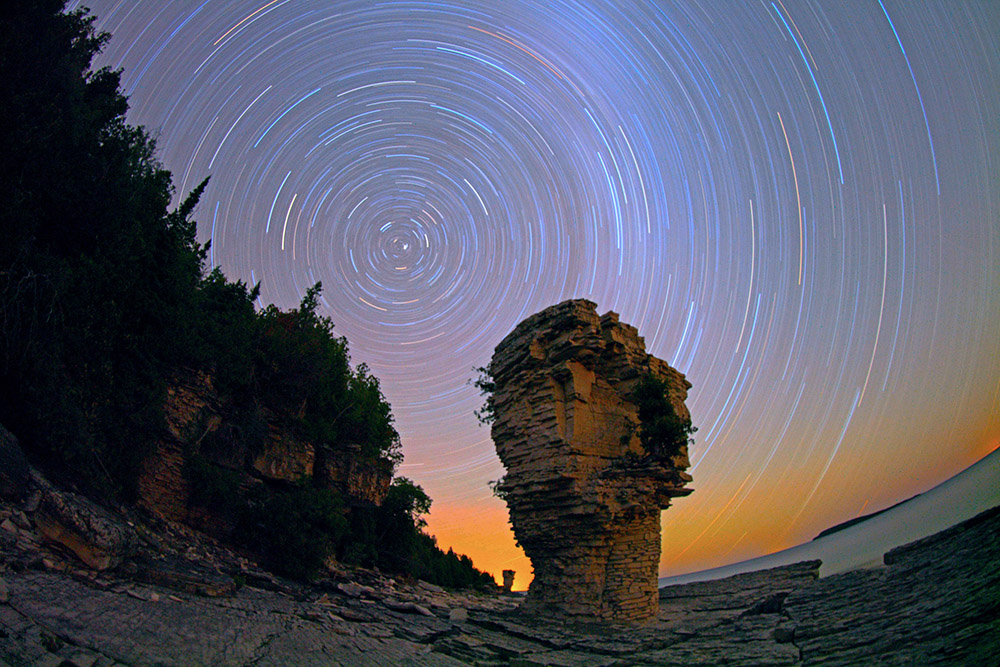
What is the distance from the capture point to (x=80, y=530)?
7.97 m

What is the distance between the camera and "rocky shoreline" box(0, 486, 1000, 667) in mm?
5793

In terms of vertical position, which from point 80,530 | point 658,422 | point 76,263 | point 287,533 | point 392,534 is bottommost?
point 80,530

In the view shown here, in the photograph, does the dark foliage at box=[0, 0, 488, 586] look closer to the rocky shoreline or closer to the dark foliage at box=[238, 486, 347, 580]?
the dark foliage at box=[238, 486, 347, 580]

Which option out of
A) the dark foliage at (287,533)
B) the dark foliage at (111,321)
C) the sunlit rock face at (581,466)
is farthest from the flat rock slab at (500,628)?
the dark foliage at (111,321)

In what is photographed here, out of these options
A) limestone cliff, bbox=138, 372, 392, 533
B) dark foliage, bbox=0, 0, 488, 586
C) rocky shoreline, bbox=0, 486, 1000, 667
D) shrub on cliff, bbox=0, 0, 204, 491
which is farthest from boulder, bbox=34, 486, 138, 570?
limestone cliff, bbox=138, 372, 392, 533

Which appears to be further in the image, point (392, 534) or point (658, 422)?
point (392, 534)


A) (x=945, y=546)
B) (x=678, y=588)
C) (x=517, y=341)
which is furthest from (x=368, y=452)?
(x=945, y=546)

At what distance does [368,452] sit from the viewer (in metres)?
26.3

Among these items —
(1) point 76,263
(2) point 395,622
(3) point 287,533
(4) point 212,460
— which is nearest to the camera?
(2) point 395,622

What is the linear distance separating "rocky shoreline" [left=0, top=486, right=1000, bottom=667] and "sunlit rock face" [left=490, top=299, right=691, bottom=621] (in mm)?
Result: 1258

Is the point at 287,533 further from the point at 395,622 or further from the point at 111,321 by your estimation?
the point at 111,321

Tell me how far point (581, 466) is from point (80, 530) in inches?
508

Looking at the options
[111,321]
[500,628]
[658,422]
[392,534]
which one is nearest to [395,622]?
[500,628]

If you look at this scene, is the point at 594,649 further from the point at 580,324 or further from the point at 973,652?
the point at 580,324
